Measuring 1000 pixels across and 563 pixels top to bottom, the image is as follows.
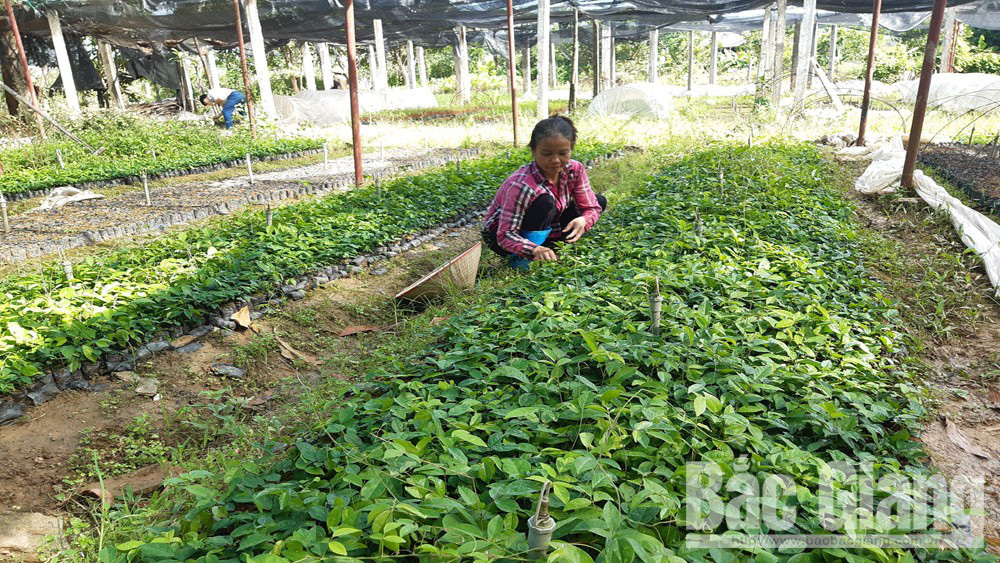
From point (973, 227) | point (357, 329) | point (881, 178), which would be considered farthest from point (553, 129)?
point (881, 178)

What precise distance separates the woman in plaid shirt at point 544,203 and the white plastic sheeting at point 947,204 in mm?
2794

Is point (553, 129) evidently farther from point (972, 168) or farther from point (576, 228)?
point (972, 168)

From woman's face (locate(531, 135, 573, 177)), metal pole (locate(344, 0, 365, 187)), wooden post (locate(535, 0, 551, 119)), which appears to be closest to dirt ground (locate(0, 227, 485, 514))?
woman's face (locate(531, 135, 573, 177))

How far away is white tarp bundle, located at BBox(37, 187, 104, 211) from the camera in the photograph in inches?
317

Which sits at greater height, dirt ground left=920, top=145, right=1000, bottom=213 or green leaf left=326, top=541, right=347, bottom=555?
green leaf left=326, top=541, right=347, bottom=555

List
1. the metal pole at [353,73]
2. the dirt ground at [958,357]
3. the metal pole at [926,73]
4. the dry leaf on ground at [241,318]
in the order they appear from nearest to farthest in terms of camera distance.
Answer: the dirt ground at [958,357] → the dry leaf on ground at [241,318] → the metal pole at [926,73] → the metal pole at [353,73]

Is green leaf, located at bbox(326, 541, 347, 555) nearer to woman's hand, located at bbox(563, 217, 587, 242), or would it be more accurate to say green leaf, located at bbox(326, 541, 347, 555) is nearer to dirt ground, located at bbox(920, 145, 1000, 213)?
woman's hand, located at bbox(563, 217, 587, 242)

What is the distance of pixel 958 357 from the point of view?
338 cm

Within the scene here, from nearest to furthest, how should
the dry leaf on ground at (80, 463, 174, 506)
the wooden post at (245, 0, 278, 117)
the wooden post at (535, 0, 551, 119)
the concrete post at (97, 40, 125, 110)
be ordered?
the dry leaf on ground at (80, 463, 174, 506) → the wooden post at (535, 0, 551, 119) → the wooden post at (245, 0, 278, 117) → the concrete post at (97, 40, 125, 110)

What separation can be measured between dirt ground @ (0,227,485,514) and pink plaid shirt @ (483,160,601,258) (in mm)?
985

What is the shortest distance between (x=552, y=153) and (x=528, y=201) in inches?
14.4


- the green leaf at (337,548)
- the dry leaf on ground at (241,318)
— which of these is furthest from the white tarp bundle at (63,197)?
the green leaf at (337,548)

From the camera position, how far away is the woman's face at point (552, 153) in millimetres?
4297

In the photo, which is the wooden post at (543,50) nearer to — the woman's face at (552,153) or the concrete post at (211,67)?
the woman's face at (552,153)
